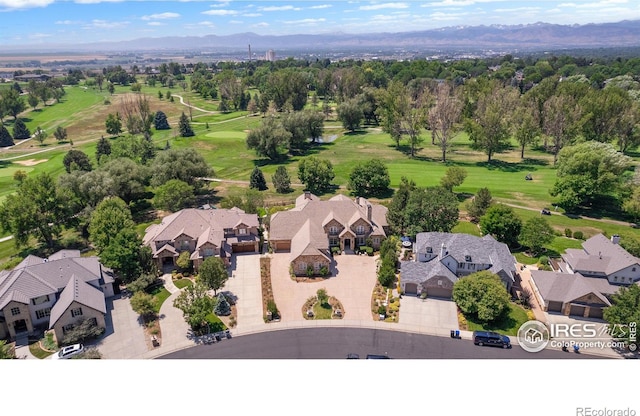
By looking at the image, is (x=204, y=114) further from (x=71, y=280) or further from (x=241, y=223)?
(x=71, y=280)

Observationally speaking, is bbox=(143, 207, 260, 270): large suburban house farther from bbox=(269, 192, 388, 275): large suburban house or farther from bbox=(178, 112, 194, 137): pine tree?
bbox=(178, 112, 194, 137): pine tree

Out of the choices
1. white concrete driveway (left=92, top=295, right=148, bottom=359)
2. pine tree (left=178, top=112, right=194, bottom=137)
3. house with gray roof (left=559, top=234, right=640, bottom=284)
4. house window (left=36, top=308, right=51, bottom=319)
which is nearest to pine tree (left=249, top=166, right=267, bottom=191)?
white concrete driveway (left=92, top=295, right=148, bottom=359)

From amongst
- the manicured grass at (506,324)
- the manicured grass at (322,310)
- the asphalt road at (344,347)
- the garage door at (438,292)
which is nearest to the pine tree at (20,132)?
the asphalt road at (344,347)

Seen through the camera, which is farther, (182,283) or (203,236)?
(203,236)

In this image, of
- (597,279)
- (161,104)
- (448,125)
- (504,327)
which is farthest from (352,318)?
(161,104)

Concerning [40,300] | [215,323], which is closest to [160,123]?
[40,300]

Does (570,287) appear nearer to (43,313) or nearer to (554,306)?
(554,306)

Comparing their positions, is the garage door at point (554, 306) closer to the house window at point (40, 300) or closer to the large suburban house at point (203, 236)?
the large suburban house at point (203, 236)
